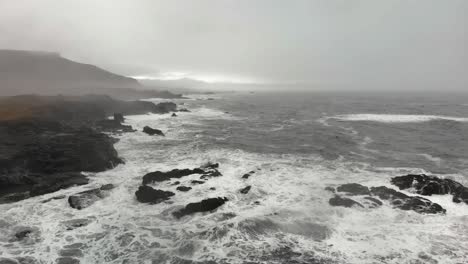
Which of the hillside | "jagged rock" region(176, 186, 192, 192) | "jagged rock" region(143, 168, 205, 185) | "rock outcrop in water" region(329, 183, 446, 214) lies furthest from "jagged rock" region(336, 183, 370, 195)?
the hillside

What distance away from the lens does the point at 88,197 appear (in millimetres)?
20547

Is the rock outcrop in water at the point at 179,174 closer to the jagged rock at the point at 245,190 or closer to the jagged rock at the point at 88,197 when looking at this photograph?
the jagged rock at the point at 88,197

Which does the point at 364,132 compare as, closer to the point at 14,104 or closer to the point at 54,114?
the point at 54,114

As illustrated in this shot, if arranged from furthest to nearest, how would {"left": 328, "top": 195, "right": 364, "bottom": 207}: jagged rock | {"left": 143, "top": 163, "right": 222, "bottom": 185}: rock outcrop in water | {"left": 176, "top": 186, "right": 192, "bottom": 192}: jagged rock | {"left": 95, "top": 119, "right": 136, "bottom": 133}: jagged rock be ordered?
{"left": 95, "top": 119, "right": 136, "bottom": 133}: jagged rock
{"left": 143, "top": 163, "right": 222, "bottom": 185}: rock outcrop in water
{"left": 176, "top": 186, "right": 192, "bottom": 192}: jagged rock
{"left": 328, "top": 195, "right": 364, "bottom": 207}: jagged rock

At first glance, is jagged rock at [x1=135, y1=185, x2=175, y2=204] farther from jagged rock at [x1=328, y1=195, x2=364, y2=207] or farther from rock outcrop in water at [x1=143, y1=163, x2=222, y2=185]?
jagged rock at [x1=328, y1=195, x2=364, y2=207]

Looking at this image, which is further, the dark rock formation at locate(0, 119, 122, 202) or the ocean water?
the dark rock formation at locate(0, 119, 122, 202)

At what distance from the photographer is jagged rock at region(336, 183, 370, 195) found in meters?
22.3

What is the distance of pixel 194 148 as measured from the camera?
118ft

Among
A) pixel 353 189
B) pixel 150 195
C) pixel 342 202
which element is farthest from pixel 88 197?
pixel 353 189

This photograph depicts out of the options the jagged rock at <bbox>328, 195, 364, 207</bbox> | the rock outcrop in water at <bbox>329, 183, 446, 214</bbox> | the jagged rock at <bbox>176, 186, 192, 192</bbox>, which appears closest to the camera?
the rock outcrop in water at <bbox>329, 183, 446, 214</bbox>

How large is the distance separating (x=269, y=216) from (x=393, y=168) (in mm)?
16759

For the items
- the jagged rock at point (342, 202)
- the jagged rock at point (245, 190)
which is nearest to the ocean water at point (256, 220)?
the jagged rock at point (245, 190)

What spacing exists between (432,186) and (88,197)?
975 inches

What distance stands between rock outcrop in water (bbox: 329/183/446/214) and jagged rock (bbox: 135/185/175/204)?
11.7 m
